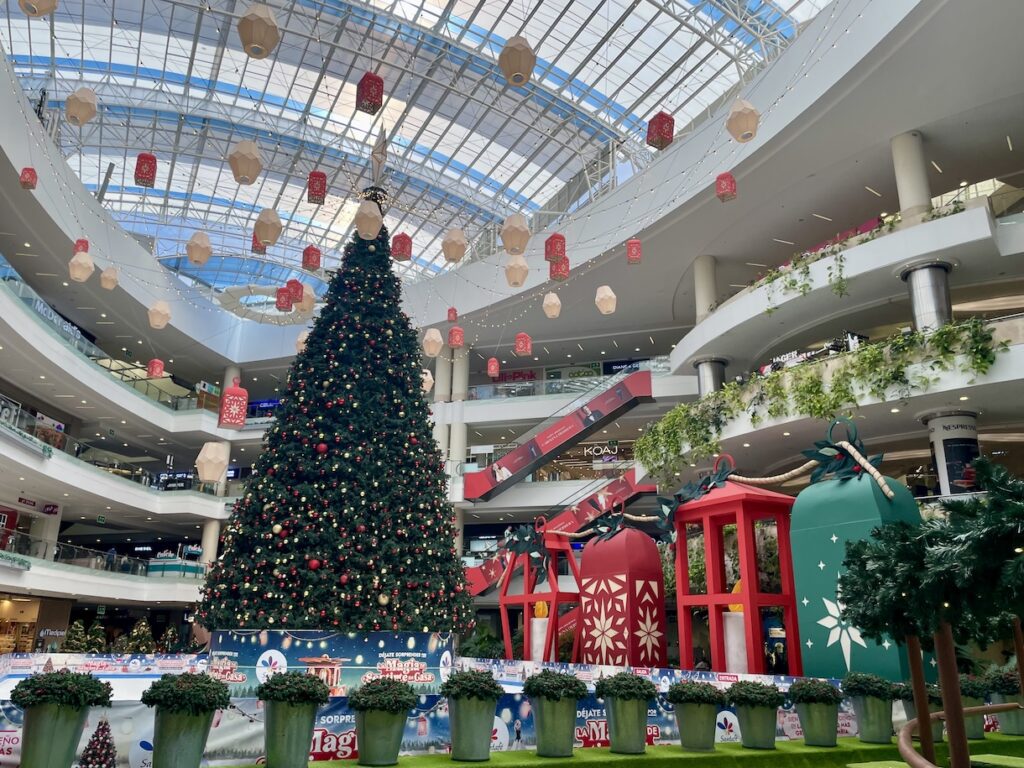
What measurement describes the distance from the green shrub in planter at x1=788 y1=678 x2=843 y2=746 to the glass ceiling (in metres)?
17.5

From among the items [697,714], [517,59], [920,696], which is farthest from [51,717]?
[517,59]

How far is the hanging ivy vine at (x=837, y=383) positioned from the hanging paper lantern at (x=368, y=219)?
1061cm

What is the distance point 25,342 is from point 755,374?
19.9 metres

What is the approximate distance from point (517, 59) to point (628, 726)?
25.4 feet

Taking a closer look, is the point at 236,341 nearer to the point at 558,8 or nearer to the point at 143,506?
the point at 143,506

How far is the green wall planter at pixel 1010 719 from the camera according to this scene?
810 cm

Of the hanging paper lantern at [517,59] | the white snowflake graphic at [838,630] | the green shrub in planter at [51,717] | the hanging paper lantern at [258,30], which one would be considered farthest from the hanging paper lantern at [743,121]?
the green shrub in planter at [51,717]

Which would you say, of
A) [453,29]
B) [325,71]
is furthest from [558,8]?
[325,71]

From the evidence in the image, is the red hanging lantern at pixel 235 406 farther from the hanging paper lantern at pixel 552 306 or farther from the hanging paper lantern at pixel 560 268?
the hanging paper lantern at pixel 560 268

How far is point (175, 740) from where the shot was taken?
516 cm

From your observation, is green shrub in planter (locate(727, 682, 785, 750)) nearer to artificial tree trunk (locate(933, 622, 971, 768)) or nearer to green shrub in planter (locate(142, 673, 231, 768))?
artificial tree trunk (locate(933, 622, 971, 768))

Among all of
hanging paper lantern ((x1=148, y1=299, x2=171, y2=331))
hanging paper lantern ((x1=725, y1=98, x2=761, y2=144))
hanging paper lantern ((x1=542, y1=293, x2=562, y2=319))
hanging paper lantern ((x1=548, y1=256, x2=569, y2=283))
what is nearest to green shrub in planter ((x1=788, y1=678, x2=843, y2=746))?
hanging paper lantern ((x1=725, y1=98, x2=761, y2=144))

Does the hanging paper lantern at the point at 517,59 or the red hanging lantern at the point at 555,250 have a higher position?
the red hanging lantern at the point at 555,250

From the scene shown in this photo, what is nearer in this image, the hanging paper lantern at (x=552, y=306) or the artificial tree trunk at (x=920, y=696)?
the artificial tree trunk at (x=920, y=696)
